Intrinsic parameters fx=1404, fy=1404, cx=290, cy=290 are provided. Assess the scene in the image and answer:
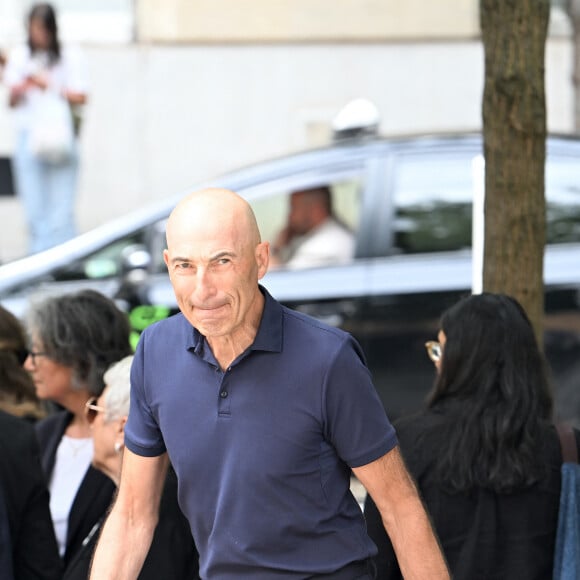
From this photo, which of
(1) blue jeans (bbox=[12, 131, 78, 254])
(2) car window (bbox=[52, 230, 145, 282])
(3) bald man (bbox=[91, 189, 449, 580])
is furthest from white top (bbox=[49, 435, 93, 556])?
(1) blue jeans (bbox=[12, 131, 78, 254])

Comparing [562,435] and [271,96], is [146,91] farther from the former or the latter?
[562,435]

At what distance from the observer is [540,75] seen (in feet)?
14.9

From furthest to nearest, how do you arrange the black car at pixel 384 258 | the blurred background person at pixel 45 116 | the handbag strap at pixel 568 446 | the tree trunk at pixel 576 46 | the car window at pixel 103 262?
the tree trunk at pixel 576 46
the blurred background person at pixel 45 116
the car window at pixel 103 262
the black car at pixel 384 258
the handbag strap at pixel 568 446

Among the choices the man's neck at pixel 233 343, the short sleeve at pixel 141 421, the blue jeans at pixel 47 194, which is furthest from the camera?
the blue jeans at pixel 47 194

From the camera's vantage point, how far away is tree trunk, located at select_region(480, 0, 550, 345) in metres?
4.51

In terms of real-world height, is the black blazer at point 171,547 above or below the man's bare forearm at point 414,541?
below

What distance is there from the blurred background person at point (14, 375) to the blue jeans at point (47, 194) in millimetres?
4792

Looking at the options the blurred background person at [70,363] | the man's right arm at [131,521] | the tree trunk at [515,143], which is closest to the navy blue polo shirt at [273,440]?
the man's right arm at [131,521]

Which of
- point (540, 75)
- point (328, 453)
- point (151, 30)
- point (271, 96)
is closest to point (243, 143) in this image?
point (271, 96)

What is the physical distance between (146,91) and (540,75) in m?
8.02

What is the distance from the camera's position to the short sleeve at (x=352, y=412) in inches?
110

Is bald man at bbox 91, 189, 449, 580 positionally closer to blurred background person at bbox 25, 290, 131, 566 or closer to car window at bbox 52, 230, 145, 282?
blurred background person at bbox 25, 290, 131, 566

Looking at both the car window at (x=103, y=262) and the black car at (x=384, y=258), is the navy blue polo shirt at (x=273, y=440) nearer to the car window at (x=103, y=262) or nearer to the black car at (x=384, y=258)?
the black car at (x=384, y=258)

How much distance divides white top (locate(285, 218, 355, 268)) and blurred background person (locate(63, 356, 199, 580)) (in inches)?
105
